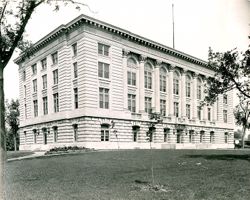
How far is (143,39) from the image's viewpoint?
40531 mm

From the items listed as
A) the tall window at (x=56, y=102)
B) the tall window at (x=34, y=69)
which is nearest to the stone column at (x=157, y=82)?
the tall window at (x=56, y=102)

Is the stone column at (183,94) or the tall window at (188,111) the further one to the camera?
the tall window at (188,111)

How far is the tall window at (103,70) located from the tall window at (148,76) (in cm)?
786

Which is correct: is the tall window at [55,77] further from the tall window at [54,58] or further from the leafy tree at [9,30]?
the leafy tree at [9,30]

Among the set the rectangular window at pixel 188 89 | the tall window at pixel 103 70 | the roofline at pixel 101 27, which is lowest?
the rectangular window at pixel 188 89

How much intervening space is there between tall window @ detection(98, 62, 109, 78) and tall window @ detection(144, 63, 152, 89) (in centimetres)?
786

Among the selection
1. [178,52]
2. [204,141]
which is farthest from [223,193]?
[204,141]

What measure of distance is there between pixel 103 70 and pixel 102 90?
2269mm

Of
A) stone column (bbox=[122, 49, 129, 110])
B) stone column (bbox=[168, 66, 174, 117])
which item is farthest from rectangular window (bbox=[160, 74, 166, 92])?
stone column (bbox=[122, 49, 129, 110])

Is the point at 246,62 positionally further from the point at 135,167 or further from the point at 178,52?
the point at 178,52

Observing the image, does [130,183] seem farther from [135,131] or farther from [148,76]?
[148,76]

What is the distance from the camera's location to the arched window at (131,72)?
39.9 meters

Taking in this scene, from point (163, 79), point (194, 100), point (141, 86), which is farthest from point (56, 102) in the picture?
point (194, 100)

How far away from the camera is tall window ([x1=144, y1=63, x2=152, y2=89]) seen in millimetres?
42781
